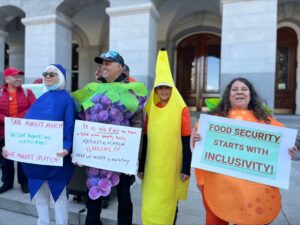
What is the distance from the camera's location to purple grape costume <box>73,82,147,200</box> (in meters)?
2.39

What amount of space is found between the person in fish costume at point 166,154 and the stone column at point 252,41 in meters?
4.66

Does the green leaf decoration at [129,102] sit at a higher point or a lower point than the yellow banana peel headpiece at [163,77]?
lower

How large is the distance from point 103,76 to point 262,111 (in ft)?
4.50

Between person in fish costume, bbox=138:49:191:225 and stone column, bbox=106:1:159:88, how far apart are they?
17.9 ft

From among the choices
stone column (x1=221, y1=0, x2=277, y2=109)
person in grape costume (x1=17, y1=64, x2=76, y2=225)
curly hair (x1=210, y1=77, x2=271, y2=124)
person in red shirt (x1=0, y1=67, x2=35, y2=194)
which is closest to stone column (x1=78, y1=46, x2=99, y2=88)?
stone column (x1=221, y1=0, x2=277, y2=109)

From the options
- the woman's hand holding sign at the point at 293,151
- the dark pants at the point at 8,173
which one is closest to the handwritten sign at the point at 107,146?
the woman's hand holding sign at the point at 293,151

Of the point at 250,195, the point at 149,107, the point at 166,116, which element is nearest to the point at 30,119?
the point at 149,107

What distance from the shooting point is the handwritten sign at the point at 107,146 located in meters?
2.41

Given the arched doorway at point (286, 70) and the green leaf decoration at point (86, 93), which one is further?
the arched doorway at point (286, 70)

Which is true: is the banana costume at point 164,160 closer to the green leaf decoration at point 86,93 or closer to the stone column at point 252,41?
the green leaf decoration at point 86,93

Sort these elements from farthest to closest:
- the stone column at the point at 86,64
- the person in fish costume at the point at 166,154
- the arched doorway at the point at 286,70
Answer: the stone column at the point at 86,64, the arched doorway at the point at 286,70, the person in fish costume at the point at 166,154

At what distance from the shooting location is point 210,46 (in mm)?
12719

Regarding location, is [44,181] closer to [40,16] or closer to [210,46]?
[40,16]

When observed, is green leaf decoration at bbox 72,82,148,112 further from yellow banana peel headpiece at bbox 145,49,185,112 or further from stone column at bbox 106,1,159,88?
stone column at bbox 106,1,159,88
